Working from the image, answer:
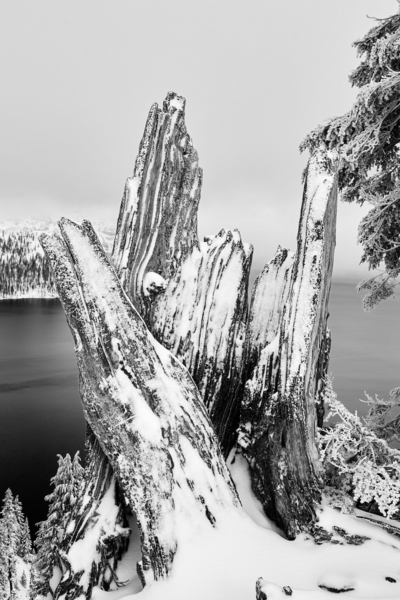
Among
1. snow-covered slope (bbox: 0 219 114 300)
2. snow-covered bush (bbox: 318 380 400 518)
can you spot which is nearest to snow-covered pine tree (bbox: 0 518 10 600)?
snow-covered bush (bbox: 318 380 400 518)

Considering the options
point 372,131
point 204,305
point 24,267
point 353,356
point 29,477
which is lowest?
point 29,477

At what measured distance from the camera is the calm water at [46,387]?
2273 cm

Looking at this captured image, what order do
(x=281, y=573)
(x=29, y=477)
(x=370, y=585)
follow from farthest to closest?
1. (x=29, y=477)
2. (x=281, y=573)
3. (x=370, y=585)

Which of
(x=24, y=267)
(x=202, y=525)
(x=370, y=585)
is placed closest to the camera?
(x=370, y=585)

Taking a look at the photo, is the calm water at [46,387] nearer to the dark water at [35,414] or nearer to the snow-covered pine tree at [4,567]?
the dark water at [35,414]

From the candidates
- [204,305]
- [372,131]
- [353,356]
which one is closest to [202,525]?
[204,305]

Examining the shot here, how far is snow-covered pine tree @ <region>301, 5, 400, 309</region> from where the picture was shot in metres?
5.84

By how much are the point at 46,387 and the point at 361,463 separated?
36816 mm

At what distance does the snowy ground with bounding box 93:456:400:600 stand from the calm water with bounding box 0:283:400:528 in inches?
759

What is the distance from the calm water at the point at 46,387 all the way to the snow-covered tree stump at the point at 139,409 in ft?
62.9

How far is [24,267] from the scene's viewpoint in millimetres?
93062

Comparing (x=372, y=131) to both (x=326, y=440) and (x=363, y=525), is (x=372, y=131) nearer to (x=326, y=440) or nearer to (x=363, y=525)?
(x=326, y=440)

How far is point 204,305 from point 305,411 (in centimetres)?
239

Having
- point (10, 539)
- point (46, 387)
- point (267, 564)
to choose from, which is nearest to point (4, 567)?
point (10, 539)
